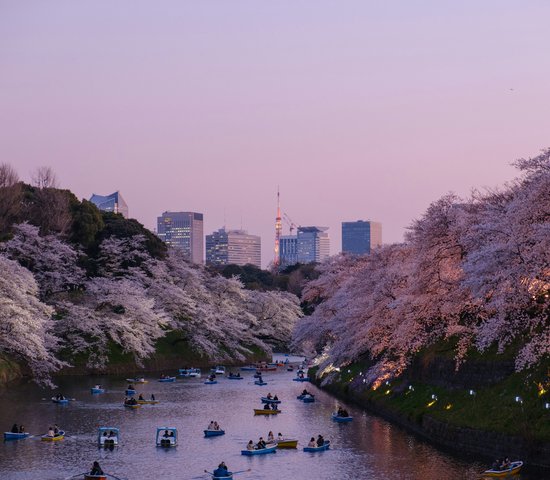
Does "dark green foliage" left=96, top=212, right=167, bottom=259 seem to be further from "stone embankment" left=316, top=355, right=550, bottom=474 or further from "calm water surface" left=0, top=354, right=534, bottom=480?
"stone embankment" left=316, top=355, right=550, bottom=474

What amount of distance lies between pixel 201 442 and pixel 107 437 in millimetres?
5358

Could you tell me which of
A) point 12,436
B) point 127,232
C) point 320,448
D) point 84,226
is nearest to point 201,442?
point 320,448

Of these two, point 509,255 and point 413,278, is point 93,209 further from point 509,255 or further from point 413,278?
point 509,255

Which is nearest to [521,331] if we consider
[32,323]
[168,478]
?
[168,478]

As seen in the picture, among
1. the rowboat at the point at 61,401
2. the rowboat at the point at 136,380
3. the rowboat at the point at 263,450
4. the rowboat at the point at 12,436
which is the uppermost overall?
the rowboat at the point at 136,380

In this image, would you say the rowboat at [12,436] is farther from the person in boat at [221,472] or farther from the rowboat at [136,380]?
the rowboat at [136,380]

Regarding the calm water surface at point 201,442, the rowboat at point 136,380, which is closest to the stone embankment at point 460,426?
the calm water surface at point 201,442

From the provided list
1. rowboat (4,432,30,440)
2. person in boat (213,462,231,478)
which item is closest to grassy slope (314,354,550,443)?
person in boat (213,462,231,478)

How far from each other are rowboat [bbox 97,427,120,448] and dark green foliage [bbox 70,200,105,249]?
193ft

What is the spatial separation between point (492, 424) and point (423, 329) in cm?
1431

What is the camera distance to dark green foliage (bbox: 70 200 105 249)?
10600 cm

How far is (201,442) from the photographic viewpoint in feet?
165

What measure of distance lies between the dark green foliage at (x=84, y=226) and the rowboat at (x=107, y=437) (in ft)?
193

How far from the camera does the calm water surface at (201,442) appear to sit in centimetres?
4125
